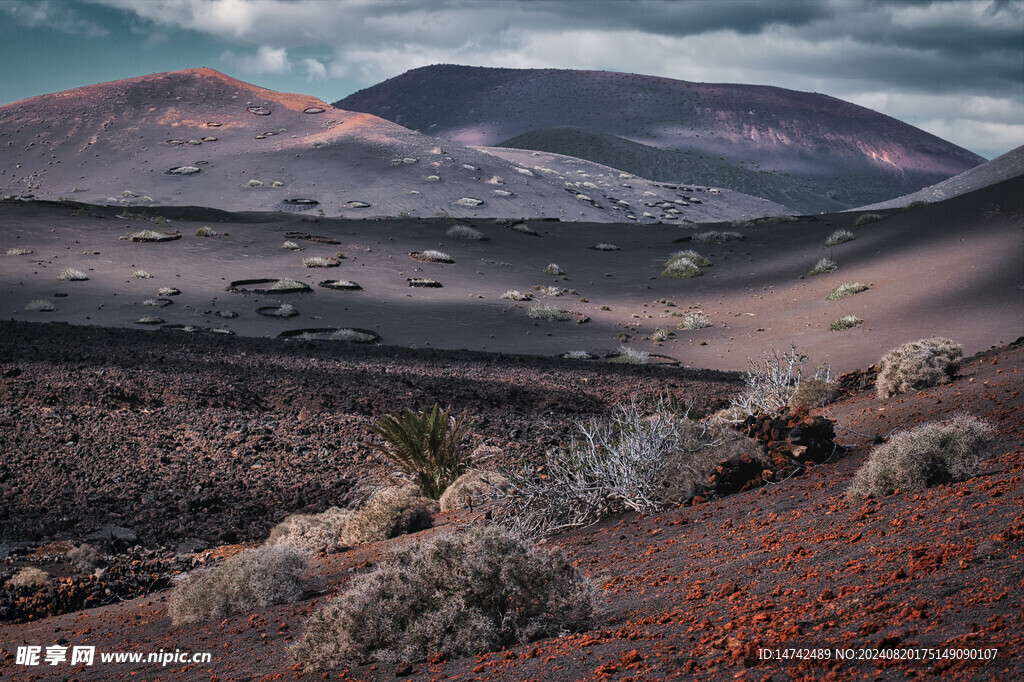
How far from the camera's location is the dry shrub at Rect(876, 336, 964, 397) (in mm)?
9547

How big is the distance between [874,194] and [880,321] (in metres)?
87.8

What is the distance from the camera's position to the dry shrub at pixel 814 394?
1084 cm

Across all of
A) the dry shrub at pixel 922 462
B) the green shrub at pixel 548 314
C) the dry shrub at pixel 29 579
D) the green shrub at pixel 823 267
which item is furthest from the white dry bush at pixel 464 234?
the dry shrub at pixel 922 462

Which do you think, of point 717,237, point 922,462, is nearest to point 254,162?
point 717,237

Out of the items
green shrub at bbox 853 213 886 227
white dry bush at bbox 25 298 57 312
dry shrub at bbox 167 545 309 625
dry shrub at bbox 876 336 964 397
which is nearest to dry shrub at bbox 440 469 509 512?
dry shrub at bbox 167 545 309 625

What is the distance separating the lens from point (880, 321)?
20.3 meters

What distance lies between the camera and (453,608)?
4262 mm

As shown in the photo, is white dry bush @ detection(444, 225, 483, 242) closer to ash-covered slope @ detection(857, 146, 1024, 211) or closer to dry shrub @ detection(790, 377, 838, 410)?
ash-covered slope @ detection(857, 146, 1024, 211)

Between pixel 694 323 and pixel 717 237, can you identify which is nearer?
pixel 694 323

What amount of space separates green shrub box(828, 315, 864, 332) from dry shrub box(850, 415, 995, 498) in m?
15.4

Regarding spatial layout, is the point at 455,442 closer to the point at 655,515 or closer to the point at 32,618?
the point at 655,515

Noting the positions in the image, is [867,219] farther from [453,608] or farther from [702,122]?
[702,122]

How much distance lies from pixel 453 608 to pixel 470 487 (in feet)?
13.6

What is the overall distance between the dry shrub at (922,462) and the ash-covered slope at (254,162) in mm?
42304
